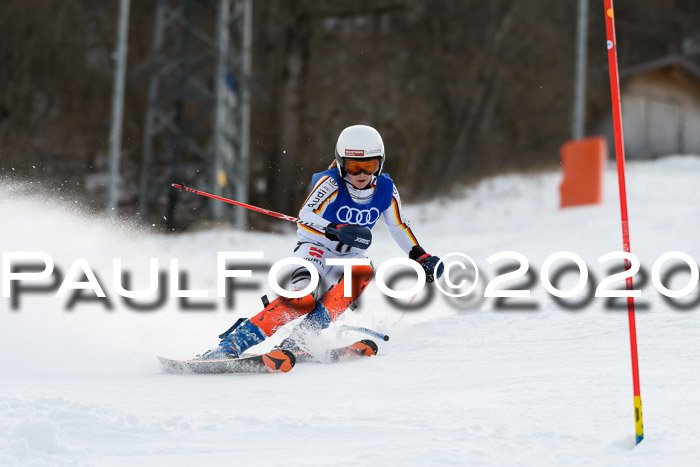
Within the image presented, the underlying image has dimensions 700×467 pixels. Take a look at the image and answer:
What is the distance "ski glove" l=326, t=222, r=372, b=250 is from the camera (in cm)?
500

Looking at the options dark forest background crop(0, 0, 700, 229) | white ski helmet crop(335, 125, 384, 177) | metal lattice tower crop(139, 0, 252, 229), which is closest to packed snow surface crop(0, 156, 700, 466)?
white ski helmet crop(335, 125, 384, 177)

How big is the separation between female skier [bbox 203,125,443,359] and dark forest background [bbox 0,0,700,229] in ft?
46.4

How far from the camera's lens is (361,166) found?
520 cm

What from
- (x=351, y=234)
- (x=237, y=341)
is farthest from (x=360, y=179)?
(x=237, y=341)

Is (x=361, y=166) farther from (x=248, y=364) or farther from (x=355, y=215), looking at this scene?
(x=248, y=364)

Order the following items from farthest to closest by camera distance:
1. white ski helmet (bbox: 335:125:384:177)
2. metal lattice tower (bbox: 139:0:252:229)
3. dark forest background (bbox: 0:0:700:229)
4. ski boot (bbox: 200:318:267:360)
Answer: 1. dark forest background (bbox: 0:0:700:229)
2. metal lattice tower (bbox: 139:0:252:229)
3. white ski helmet (bbox: 335:125:384:177)
4. ski boot (bbox: 200:318:267:360)

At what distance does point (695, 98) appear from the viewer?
32.8 m

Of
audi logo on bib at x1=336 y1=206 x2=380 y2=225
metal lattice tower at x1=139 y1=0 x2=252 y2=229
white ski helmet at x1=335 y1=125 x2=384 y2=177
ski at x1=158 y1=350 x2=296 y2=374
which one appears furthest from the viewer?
metal lattice tower at x1=139 y1=0 x2=252 y2=229

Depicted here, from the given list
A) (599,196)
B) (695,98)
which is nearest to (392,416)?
(599,196)

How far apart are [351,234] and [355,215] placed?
16.0 inches

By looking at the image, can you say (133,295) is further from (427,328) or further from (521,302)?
(521,302)

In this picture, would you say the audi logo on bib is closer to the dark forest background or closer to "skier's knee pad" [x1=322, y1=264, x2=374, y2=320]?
"skier's knee pad" [x1=322, y1=264, x2=374, y2=320]

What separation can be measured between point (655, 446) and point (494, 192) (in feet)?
58.1

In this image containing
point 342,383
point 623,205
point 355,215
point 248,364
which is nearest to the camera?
point 623,205
